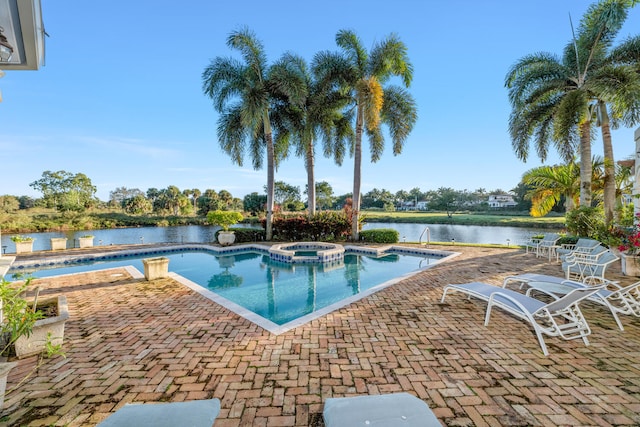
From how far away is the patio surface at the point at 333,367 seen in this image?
237 centimetres

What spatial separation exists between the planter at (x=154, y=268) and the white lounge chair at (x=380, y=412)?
6.77m

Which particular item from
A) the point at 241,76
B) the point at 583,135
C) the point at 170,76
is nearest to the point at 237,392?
the point at 241,76

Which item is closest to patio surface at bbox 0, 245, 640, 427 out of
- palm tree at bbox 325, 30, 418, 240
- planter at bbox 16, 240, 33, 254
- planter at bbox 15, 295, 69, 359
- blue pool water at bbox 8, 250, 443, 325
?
planter at bbox 15, 295, 69, 359

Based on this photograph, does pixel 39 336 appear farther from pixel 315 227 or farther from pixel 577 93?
pixel 577 93

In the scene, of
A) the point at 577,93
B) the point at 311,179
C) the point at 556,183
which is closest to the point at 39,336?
the point at 311,179

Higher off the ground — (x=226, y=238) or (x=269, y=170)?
(x=269, y=170)

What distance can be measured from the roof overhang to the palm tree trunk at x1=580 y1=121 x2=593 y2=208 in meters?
15.8

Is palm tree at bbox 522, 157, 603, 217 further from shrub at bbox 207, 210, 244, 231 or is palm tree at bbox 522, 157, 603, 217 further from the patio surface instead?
shrub at bbox 207, 210, 244, 231

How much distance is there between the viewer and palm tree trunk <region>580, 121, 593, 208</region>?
35.6 feet

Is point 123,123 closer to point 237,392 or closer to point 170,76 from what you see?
point 170,76

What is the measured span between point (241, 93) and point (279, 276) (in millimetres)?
9961

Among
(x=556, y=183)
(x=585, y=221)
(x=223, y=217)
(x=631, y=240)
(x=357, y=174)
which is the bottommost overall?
(x=631, y=240)

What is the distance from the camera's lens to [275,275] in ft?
28.3

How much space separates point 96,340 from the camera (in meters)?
3.71
